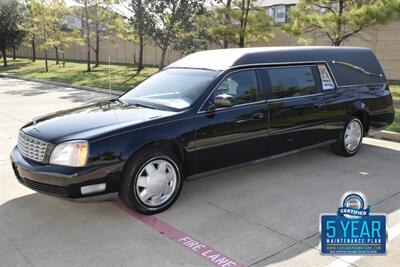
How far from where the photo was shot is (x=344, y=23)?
13484 mm

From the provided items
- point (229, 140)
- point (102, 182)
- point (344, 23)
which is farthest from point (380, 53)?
point (102, 182)

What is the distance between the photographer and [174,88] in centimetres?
495

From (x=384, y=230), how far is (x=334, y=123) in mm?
2755

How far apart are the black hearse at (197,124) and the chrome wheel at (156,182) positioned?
11 millimetres

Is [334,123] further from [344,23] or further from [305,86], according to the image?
[344,23]

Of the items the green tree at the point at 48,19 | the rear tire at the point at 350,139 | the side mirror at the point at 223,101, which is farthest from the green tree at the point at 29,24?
the side mirror at the point at 223,101

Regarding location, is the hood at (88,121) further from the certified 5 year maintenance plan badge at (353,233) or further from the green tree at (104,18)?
the green tree at (104,18)

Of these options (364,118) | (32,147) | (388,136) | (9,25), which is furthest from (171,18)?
(9,25)

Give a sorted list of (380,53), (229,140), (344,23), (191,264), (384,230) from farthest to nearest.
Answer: (380,53) → (344,23) → (229,140) → (384,230) → (191,264)

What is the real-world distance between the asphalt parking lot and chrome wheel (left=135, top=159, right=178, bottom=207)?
0.19m

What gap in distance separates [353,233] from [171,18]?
1647 cm

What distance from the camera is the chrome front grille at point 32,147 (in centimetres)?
398

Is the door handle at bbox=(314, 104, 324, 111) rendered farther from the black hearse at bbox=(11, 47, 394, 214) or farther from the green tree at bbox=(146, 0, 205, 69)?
the green tree at bbox=(146, 0, 205, 69)

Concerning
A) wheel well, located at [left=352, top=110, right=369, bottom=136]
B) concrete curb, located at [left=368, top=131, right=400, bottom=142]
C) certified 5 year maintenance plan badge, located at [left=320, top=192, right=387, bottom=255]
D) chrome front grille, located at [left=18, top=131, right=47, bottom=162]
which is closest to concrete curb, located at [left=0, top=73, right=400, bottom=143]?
concrete curb, located at [left=368, top=131, right=400, bottom=142]
